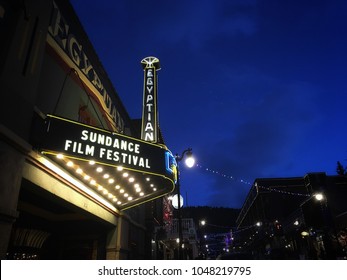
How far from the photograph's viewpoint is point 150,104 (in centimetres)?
1298

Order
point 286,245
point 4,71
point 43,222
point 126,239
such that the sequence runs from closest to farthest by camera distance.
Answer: point 4,71 < point 43,222 < point 126,239 < point 286,245

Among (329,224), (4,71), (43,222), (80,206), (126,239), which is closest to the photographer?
(4,71)

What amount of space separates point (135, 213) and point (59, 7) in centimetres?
1183

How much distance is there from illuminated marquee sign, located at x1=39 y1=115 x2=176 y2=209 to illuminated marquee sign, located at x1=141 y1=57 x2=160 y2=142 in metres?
2.20

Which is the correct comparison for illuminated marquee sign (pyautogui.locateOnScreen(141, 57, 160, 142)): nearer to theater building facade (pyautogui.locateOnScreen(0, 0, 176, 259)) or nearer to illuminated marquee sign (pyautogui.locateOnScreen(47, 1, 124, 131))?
theater building facade (pyautogui.locateOnScreen(0, 0, 176, 259))

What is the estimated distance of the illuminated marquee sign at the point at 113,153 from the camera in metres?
7.14

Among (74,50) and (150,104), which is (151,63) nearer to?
(150,104)

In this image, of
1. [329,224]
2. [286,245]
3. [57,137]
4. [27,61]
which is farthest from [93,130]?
[286,245]

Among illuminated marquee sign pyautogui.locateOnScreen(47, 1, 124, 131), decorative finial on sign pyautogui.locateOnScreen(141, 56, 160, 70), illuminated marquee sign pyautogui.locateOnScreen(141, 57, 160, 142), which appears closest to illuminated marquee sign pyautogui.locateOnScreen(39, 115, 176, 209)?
illuminated marquee sign pyautogui.locateOnScreen(141, 57, 160, 142)

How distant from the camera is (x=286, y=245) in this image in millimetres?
46656

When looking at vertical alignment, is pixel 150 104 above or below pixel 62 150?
above

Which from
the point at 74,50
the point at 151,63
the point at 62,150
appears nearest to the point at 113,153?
the point at 62,150

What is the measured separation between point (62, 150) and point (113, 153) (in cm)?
158
